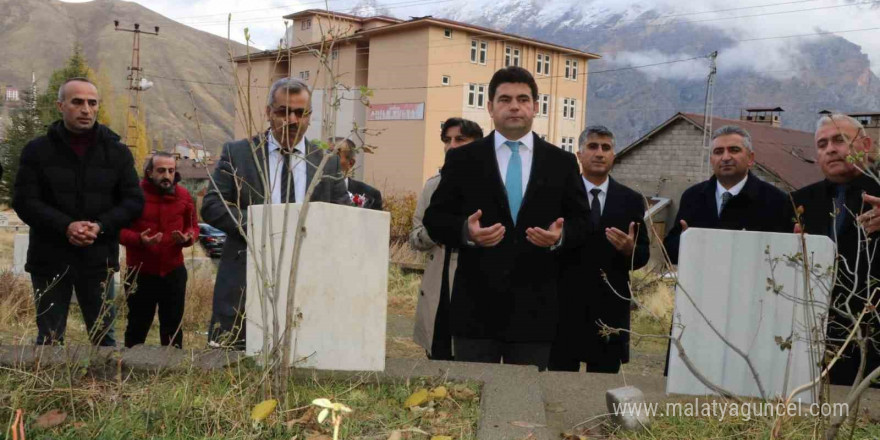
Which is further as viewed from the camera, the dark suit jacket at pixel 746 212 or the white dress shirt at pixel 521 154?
the dark suit jacket at pixel 746 212

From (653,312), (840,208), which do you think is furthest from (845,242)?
(653,312)

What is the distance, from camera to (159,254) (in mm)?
6113

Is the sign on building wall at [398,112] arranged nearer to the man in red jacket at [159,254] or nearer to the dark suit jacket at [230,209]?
the man in red jacket at [159,254]

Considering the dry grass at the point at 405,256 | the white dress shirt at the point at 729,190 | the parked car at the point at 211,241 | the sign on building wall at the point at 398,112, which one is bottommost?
the parked car at the point at 211,241

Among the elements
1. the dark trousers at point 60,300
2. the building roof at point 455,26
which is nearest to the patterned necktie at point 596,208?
the dark trousers at point 60,300

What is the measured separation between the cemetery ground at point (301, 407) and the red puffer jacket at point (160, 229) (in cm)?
205

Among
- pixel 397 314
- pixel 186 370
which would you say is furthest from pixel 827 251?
pixel 397 314

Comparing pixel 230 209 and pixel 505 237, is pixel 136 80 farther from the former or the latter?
pixel 505 237

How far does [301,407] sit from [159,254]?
10.6ft

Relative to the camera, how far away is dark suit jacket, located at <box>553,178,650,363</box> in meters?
5.00

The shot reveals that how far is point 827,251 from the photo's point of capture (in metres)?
3.70

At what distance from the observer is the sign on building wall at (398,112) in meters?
48.2

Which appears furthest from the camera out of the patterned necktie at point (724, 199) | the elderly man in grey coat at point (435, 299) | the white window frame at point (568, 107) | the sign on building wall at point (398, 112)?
the white window frame at point (568, 107)

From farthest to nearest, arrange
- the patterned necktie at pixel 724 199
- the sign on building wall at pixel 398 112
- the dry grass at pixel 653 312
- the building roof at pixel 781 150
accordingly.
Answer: the sign on building wall at pixel 398 112 → the building roof at pixel 781 150 → the dry grass at pixel 653 312 → the patterned necktie at pixel 724 199
